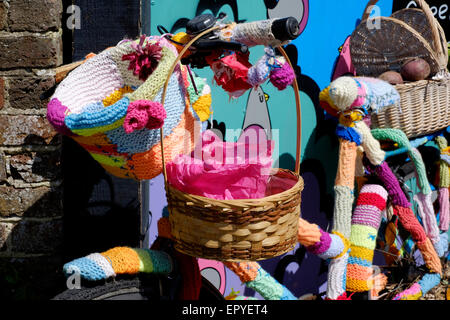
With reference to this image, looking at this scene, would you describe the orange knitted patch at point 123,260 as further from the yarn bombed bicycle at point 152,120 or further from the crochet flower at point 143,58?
the crochet flower at point 143,58

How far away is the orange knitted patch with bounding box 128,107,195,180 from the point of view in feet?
4.38

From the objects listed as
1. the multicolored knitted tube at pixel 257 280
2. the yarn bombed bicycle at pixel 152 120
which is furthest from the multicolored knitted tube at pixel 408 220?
the multicolored knitted tube at pixel 257 280

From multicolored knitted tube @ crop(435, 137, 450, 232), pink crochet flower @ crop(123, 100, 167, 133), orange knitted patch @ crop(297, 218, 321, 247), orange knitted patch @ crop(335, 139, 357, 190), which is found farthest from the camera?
multicolored knitted tube @ crop(435, 137, 450, 232)

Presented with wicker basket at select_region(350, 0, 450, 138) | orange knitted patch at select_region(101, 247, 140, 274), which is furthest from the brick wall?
wicker basket at select_region(350, 0, 450, 138)

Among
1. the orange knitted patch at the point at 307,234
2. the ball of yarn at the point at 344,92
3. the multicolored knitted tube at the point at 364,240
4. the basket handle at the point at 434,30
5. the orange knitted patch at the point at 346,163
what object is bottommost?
the multicolored knitted tube at the point at 364,240

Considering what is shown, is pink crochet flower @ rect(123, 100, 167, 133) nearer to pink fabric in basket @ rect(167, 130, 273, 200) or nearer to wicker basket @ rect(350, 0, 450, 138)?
pink fabric in basket @ rect(167, 130, 273, 200)

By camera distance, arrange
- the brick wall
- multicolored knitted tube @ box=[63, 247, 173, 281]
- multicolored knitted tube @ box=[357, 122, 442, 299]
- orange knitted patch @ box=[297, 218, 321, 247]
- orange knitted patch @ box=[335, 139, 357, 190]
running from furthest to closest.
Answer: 1. multicolored knitted tube @ box=[357, 122, 442, 299]
2. orange knitted patch @ box=[335, 139, 357, 190]
3. orange knitted patch @ box=[297, 218, 321, 247]
4. the brick wall
5. multicolored knitted tube @ box=[63, 247, 173, 281]

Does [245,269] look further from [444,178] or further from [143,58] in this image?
[444,178]

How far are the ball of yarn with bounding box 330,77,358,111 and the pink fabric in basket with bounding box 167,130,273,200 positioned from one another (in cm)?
61

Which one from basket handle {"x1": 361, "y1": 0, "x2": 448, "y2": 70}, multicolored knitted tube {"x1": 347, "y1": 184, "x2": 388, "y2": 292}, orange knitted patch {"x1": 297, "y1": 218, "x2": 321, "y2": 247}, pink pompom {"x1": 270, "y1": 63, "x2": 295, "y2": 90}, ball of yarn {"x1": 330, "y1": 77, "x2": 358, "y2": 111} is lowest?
multicolored knitted tube {"x1": 347, "y1": 184, "x2": 388, "y2": 292}

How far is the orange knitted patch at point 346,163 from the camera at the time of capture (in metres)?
2.06

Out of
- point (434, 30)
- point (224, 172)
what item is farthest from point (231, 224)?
point (434, 30)

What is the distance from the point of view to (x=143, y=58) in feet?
4.35

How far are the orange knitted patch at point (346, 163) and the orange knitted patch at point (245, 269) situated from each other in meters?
0.60
